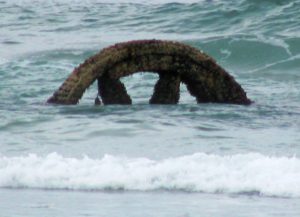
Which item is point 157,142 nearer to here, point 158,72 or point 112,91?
point 158,72

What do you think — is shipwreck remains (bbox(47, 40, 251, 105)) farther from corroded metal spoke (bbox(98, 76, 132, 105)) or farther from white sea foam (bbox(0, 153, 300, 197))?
white sea foam (bbox(0, 153, 300, 197))

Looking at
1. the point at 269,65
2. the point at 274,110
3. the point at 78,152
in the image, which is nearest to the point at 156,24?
the point at 269,65

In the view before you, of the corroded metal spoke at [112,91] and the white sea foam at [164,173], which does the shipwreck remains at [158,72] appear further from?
the white sea foam at [164,173]

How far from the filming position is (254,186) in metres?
11.2

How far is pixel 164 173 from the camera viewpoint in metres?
11.6

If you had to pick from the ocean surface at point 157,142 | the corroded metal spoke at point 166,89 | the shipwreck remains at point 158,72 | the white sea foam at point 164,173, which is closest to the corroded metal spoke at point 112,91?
the shipwreck remains at point 158,72

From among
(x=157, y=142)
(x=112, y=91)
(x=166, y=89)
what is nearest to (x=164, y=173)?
(x=157, y=142)

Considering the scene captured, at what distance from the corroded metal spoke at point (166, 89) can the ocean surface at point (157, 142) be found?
0.58ft

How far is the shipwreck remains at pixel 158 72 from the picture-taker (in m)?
15.5

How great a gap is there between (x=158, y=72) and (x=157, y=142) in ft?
7.39

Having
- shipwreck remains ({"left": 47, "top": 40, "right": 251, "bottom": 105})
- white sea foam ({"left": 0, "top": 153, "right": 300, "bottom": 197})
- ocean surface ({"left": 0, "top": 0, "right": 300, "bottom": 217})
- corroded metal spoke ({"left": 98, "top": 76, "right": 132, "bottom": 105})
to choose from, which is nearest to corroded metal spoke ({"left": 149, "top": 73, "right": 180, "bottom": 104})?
shipwreck remains ({"left": 47, "top": 40, "right": 251, "bottom": 105})

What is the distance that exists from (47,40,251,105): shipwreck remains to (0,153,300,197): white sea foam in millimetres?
3302

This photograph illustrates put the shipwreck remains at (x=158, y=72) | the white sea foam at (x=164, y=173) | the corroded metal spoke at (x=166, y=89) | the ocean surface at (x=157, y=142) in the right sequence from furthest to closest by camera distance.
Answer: the corroded metal spoke at (x=166, y=89) → the shipwreck remains at (x=158, y=72) → the white sea foam at (x=164, y=173) → the ocean surface at (x=157, y=142)

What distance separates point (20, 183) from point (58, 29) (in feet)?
60.3
